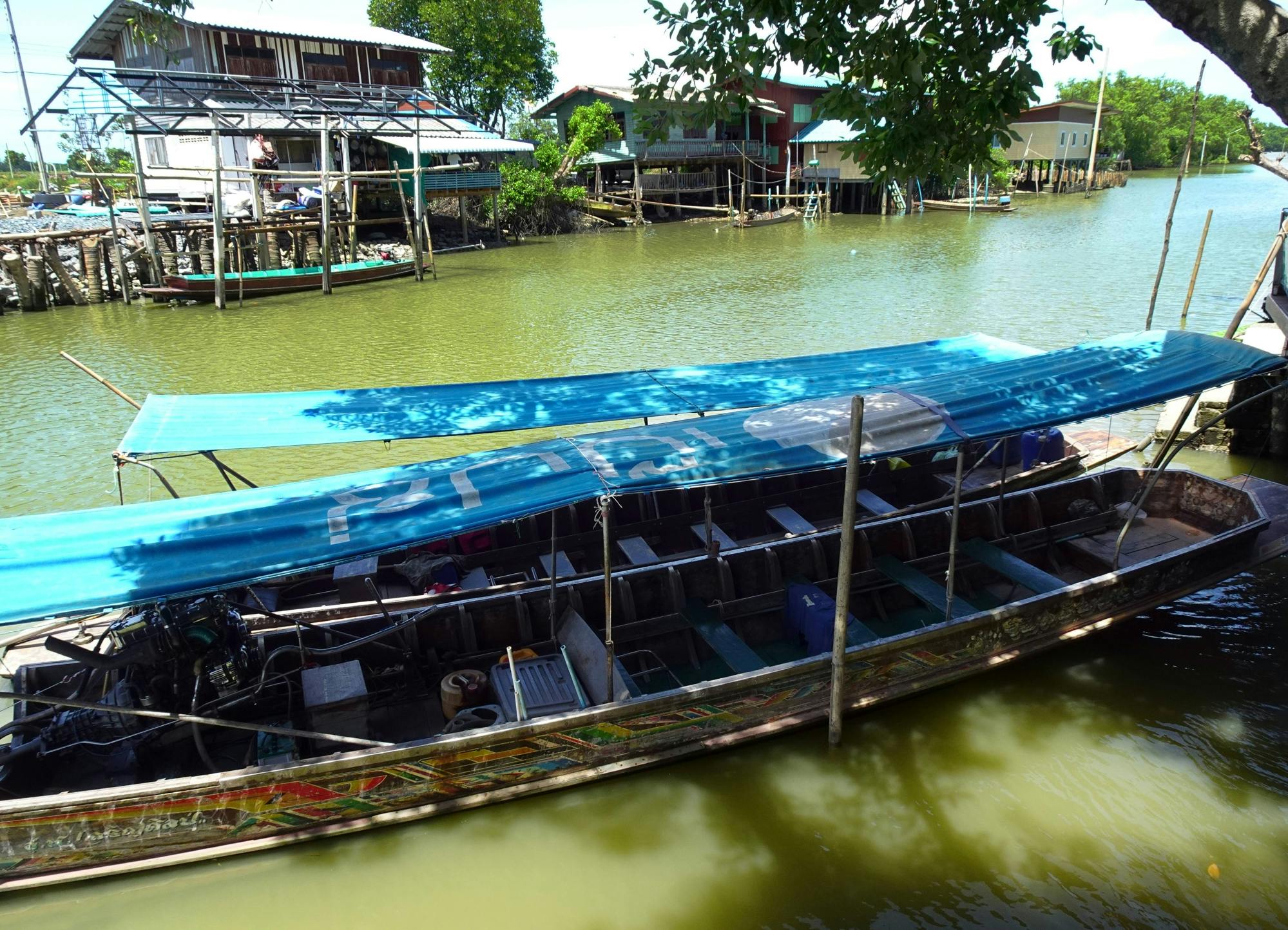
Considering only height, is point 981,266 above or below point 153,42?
below

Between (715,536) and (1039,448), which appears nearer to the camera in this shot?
(715,536)

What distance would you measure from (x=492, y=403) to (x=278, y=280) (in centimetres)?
2094

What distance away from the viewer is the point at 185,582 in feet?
18.2

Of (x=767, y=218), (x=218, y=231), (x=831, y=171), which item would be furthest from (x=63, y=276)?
(x=831, y=171)

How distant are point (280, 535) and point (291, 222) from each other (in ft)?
90.0

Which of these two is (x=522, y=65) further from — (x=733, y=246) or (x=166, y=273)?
(x=166, y=273)

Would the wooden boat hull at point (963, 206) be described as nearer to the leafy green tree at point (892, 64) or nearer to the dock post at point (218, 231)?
the dock post at point (218, 231)

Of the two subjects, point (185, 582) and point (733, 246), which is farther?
point (733, 246)

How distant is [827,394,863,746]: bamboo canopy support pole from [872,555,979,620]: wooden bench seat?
164 cm

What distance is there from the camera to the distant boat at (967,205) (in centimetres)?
4744

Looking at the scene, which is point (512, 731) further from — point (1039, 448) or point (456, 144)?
point (456, 144)

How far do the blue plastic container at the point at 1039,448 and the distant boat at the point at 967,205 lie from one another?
40487mm

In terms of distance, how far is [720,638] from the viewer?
7.85m

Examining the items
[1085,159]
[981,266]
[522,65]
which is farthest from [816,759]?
[1085,159]
